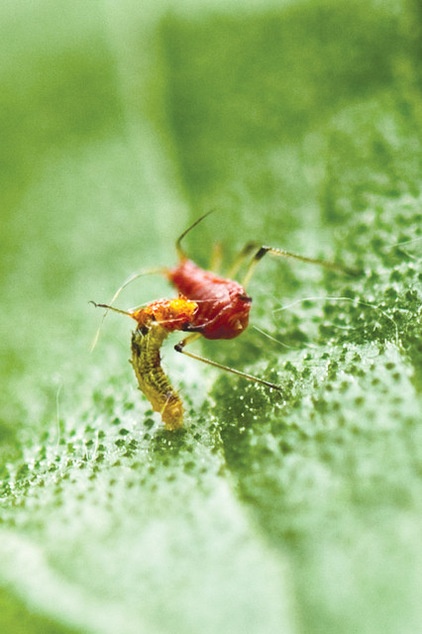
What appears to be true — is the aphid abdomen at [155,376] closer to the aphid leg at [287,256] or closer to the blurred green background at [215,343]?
the blurred green background at [215,343]

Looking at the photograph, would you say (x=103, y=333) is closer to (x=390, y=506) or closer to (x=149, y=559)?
(x=149, y=559)

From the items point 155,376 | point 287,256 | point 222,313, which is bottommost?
point 155,376

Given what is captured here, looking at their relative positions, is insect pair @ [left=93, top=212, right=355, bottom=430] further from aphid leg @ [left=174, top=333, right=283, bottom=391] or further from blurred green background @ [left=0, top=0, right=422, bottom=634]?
blurred green background @ [left=0, top=0, right=422, bottom=634]

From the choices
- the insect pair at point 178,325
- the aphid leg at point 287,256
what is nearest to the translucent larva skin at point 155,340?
the insect pair at point 178,325

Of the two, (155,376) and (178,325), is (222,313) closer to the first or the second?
(178,325)

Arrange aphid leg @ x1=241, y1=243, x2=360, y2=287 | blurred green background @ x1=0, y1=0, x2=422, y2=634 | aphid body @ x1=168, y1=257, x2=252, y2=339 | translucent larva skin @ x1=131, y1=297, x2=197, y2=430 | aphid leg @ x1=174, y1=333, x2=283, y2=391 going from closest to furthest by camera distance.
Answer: blurred green background @ x1=0, y1=0, x2=422, y2=634 → aphid leg @ x1=174, y1=333, x2=283, y2=391 → translucent larva skin @ x1=131, y1=297, x2=197, y2=430 → aphid body @ x1=168, y1=257, x2=252, y2=339 → aphid leg @ x1=241, y1=243, x2=360, y2=287

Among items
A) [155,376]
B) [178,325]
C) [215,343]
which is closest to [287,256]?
[215,343]

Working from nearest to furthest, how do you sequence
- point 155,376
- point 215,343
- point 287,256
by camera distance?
point 155,376 < point 215,343 < point 287,256

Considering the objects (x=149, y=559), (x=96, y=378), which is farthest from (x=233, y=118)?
(x=149, y=559)

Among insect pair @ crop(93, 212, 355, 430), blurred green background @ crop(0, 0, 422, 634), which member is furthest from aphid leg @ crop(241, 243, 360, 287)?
insect pair @ crop(93, 212, 355, 430)
